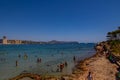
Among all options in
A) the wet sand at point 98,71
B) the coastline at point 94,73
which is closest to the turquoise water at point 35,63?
the wet sand at point 98,71

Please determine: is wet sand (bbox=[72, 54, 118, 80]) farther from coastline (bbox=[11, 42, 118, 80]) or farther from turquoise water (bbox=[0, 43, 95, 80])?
turquoise water (bbox=[0, 43, 95, 80])

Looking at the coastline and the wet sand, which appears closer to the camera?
the coastline

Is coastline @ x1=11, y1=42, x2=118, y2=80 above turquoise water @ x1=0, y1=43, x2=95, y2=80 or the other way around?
above

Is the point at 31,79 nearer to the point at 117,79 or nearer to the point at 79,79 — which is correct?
the point at 79,79

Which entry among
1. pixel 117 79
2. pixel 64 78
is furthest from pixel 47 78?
pixel 117 79

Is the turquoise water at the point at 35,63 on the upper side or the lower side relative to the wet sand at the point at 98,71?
lower

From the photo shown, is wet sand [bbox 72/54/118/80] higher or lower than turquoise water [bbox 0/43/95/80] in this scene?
higher

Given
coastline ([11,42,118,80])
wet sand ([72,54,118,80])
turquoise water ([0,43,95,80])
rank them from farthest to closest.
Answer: turquoise water ([0,43,95,80])
wet sand ([72,54,118,80])
coastline ([11,42,118,80])

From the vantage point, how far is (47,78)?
2697 centimetres

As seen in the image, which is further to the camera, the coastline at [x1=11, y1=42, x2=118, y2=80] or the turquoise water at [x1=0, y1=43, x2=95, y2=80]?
the turquoise water at [x1=0, y1=43, x2=95, y2=80]

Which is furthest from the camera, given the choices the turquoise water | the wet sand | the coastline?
the turquoise water

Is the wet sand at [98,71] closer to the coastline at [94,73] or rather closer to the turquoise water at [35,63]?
the coastline at [94,73]

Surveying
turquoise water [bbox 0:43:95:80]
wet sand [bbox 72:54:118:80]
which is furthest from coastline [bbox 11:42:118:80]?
turquoise water [bbox 0:43:95:80]

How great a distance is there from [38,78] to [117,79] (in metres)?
10.2
